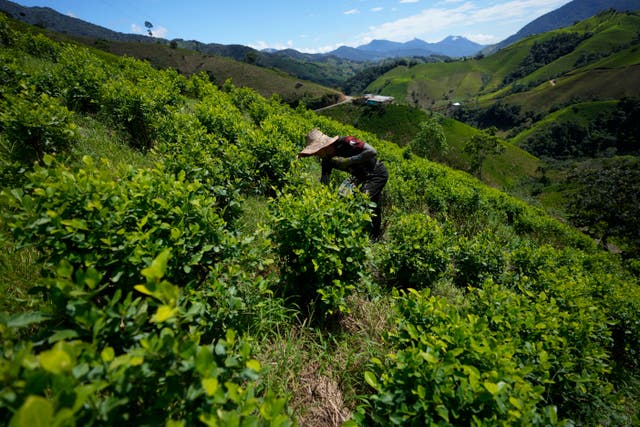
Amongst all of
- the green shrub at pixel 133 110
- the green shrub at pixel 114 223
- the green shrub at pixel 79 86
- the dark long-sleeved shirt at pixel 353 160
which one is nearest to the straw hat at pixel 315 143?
the dark long-sleeved shirt at pixel 353 160

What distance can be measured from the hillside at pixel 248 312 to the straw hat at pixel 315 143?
300mm

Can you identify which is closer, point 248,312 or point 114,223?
point 114,223

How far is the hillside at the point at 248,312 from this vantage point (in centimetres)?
124

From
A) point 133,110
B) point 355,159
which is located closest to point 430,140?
point 355,159

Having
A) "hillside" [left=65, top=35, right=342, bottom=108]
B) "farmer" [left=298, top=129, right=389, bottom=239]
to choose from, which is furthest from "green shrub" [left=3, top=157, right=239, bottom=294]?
"hillside" [left=65, top=35, right=342, bottom=108]

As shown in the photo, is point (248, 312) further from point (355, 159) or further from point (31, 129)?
point (31, 129)

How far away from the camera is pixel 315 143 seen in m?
5.43

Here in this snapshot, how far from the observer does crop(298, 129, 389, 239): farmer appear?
5.31 m

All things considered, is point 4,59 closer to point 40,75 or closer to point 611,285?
point 40,75

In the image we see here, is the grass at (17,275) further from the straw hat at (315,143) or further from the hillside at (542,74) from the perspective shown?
the hillside at (542,74)

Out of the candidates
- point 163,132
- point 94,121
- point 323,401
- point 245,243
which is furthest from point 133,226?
point 94,121

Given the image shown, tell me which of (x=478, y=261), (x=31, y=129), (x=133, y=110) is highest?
(x=133, y=110)

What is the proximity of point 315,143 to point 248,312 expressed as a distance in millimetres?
3559

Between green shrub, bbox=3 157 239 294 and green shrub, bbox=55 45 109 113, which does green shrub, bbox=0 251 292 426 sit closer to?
green shrub, bbox=3 157 239 294
